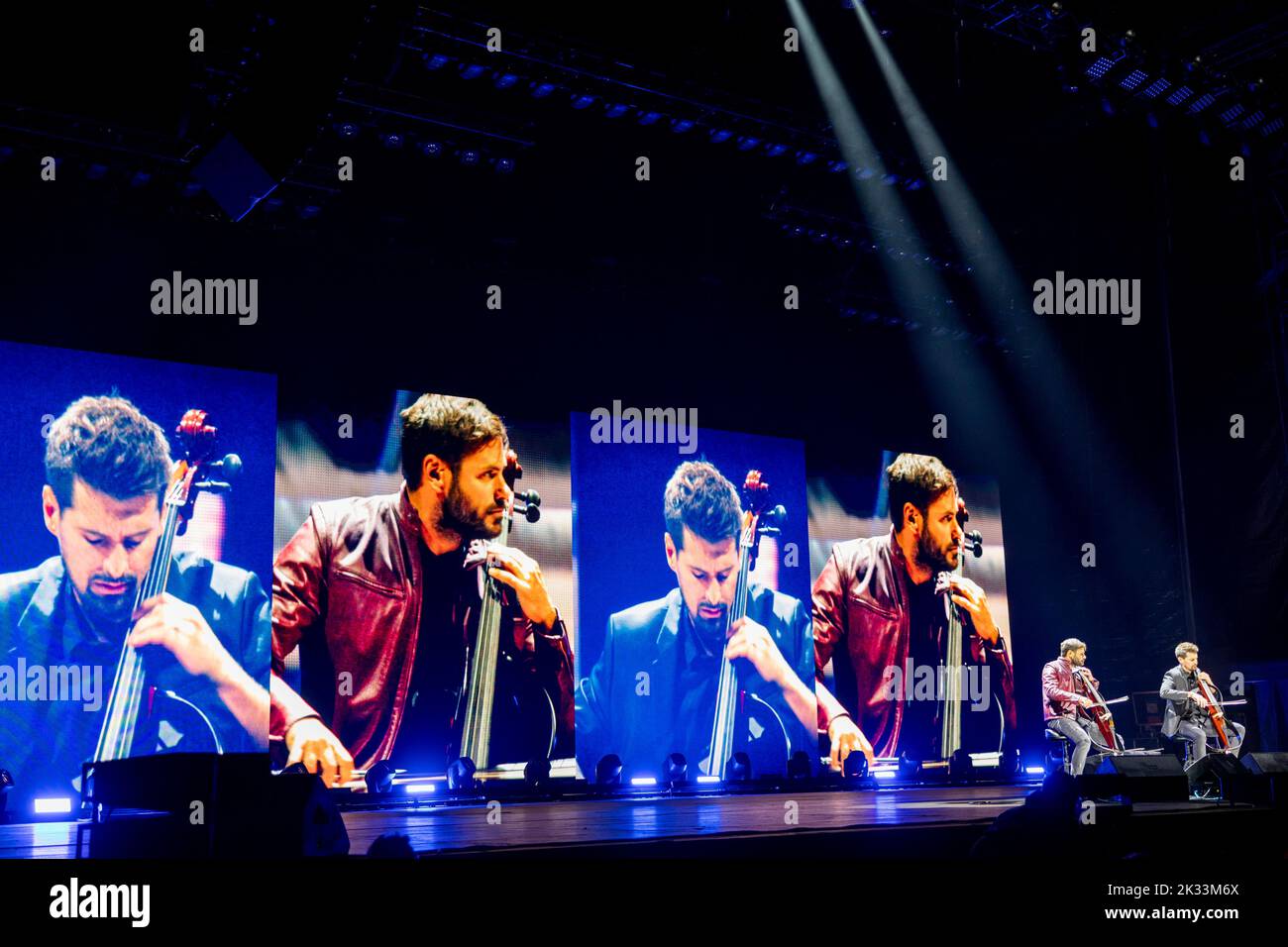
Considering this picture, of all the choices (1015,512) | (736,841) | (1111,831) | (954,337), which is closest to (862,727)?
(1015,512)

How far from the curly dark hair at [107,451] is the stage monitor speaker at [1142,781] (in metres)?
5.73

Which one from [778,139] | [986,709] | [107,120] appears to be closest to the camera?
[107,120]

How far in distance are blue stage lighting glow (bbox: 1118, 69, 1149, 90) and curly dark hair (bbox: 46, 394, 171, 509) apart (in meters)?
6.73

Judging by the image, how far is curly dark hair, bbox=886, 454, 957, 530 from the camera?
1138cm

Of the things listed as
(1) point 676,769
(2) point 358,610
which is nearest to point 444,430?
(2) point 358,610

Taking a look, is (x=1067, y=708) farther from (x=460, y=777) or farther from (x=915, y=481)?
(x=460, y=777)

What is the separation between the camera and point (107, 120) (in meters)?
7.03

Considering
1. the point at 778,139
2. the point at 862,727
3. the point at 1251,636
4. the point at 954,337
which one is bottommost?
the point at 862,727

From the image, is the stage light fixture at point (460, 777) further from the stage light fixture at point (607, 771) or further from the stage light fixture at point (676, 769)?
the stage light fixture at point (676, 769)

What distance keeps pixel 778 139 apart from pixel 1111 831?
6305mm

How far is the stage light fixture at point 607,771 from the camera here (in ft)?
29.1

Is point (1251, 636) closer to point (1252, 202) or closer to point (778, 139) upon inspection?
point (1252, 202)

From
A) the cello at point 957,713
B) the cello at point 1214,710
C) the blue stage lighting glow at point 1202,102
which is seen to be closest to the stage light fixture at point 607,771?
the cello at point 957,713

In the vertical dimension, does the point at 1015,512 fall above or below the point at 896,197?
below
